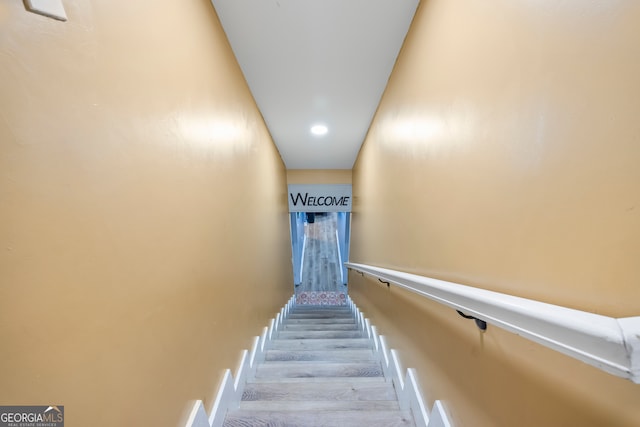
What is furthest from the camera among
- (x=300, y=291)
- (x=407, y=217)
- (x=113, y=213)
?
(x=300, y=291)

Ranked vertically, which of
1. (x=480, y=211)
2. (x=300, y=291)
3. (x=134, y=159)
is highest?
(x=134, y=159)

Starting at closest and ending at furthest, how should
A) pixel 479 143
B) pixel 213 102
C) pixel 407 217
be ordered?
pixel 479 143
pixel 213 102
pixel 407 217

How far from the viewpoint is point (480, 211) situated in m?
0.80

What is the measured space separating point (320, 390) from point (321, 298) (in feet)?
17.7

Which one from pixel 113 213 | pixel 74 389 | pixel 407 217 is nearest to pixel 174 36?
pixel 113 213

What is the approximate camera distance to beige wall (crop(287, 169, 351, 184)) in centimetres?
455

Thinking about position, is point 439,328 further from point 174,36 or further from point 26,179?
point 174,36

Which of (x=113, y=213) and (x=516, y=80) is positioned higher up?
(x=516, y=80)

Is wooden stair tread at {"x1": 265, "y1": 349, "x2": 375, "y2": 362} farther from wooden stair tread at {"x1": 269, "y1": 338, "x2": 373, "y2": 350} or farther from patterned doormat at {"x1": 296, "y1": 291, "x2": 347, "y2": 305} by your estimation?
patterned doormat at {"x1": 296, "y1": 291, "x2": 347, "y2": 305}

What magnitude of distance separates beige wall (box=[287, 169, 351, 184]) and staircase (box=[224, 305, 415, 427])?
9.00ft

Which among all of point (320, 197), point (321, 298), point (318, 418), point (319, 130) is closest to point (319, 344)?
point (318, 418)

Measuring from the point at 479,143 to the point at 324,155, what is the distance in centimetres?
314

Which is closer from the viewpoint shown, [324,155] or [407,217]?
[407,217]

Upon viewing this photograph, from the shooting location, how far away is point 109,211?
622mm
